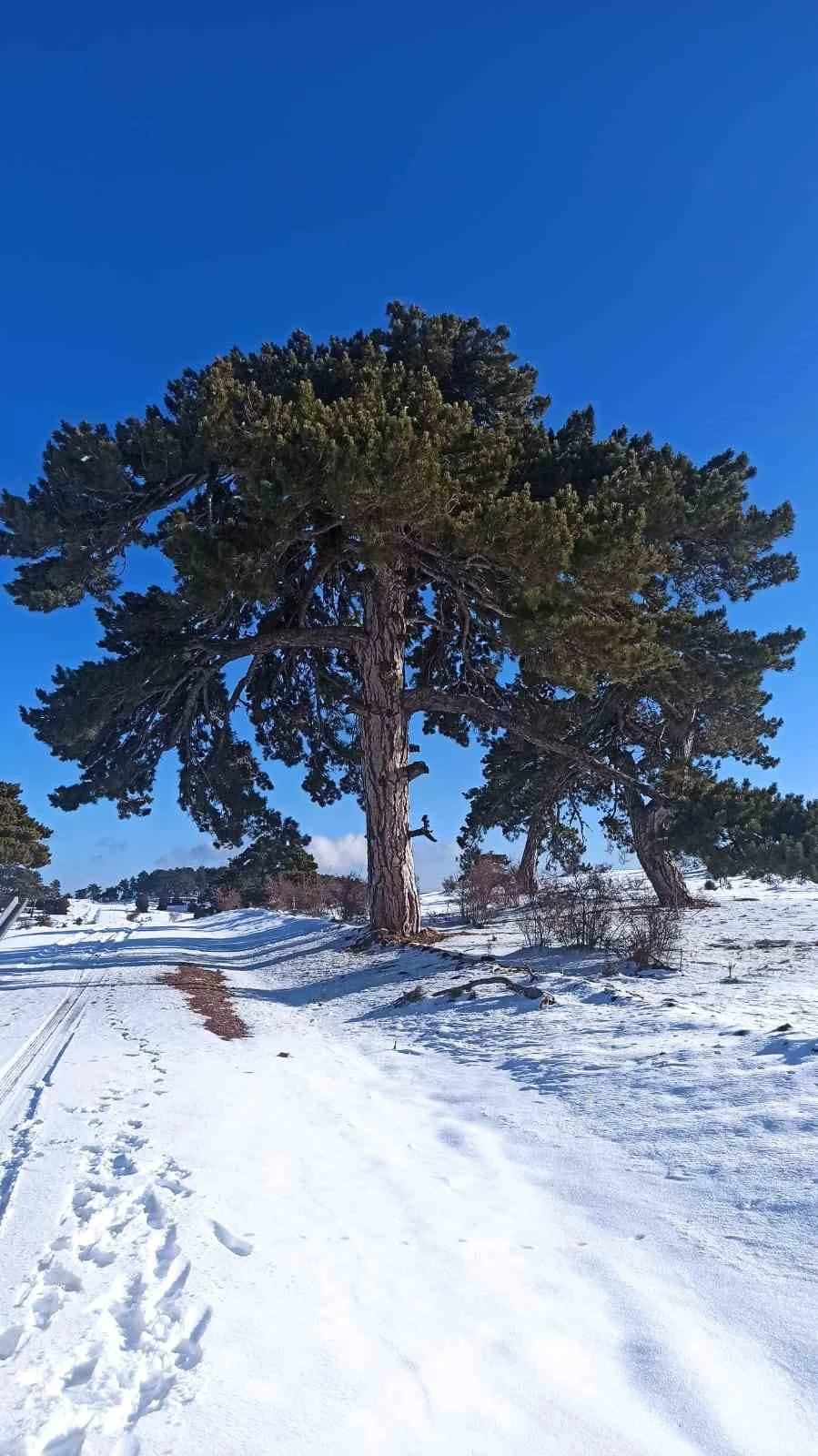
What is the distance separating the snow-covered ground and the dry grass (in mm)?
1134

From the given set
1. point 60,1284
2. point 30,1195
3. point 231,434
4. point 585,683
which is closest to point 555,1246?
point 60,1284

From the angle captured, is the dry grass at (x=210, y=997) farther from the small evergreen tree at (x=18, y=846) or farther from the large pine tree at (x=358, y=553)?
the small evergreen tree at (x=18, y=846)

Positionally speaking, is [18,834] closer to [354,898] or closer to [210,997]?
[354,898]

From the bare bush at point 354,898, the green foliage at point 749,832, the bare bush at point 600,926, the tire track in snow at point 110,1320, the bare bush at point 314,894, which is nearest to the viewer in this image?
the tire track in snow at point 110,1320

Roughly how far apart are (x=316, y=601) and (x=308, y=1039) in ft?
38.4

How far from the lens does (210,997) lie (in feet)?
35.4

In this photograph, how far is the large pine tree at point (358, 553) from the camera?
1122cm

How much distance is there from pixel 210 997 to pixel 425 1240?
803 centimetres

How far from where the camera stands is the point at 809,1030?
5.81 m

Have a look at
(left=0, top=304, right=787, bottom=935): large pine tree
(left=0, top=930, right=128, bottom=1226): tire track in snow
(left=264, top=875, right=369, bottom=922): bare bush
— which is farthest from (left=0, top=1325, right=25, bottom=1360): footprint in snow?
(left=264, top=875, right=369, bottom=922): bare bush

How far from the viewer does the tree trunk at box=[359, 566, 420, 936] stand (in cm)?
1434

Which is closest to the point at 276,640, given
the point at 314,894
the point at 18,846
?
the point at 314,894

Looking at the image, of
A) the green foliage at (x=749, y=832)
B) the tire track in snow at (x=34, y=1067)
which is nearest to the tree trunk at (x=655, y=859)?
the green foliage at (x=749, y=832)

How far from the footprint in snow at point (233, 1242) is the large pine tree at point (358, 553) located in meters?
8.80
